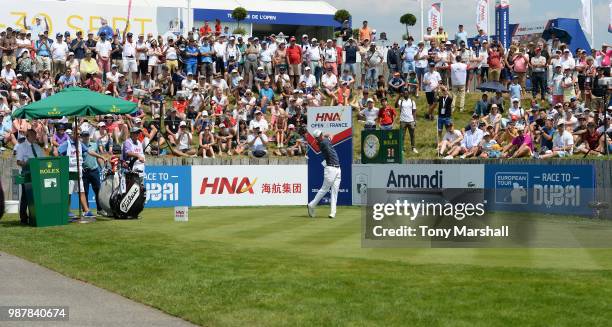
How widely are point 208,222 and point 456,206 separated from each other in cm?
831

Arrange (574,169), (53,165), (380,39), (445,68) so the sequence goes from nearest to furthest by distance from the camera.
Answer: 1. (53,165)
2. (574,169)
3. (445,68)
4. (380,39)

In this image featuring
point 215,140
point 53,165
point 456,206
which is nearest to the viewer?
point 456,206

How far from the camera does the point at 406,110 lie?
33.7 meters

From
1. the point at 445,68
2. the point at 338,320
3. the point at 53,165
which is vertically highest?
the point at 445,68

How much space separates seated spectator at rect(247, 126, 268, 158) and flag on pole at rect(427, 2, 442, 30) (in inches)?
665

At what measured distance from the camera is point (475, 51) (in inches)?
1524

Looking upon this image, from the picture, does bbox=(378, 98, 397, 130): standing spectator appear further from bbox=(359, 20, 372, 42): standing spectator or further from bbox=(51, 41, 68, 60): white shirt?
bbox=(51, 41, 68, 60): white shirt

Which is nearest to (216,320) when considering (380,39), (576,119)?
(576,119)

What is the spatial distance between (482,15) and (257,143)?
52.0 feet

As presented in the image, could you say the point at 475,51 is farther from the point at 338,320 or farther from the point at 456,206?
the point at 338,320

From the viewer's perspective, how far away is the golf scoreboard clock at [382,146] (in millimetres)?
29453

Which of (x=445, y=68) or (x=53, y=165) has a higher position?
(x=445, y=68)

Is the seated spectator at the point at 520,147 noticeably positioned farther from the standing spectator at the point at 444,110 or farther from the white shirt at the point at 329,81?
the white shirt at the point at 329,81

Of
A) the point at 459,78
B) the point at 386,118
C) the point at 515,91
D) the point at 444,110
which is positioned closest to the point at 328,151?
the point at 386,118
